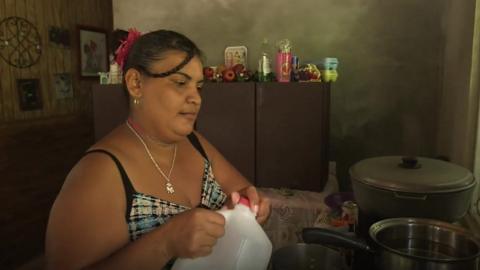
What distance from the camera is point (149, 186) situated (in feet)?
3.40

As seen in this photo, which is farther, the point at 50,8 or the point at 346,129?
the point at 50,8

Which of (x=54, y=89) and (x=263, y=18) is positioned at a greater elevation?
(x=263, y=18)

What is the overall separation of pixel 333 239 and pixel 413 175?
0.28m

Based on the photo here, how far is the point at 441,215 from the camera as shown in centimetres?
92

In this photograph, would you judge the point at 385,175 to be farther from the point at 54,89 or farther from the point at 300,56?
the point at 54,89

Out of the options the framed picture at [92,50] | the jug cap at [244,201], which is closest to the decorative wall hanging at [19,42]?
the framed picture at [92,50]

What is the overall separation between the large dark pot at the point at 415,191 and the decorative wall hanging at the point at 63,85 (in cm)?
274

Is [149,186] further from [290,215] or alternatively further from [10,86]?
[10,86]

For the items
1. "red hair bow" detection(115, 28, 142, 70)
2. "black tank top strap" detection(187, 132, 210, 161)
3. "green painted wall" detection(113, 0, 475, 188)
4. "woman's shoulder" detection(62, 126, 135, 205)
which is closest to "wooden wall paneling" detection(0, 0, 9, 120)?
"green painted wall" detection(113, 0, 475, 188)

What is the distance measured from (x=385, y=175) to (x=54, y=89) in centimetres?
280

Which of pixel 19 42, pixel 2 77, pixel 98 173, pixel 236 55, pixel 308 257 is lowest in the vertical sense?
pixel 308 257

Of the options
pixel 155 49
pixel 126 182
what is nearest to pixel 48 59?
pixel 155 49

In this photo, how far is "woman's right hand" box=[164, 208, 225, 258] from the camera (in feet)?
2.71

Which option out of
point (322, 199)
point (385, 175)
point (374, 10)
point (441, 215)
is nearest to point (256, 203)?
point (385, 175)
